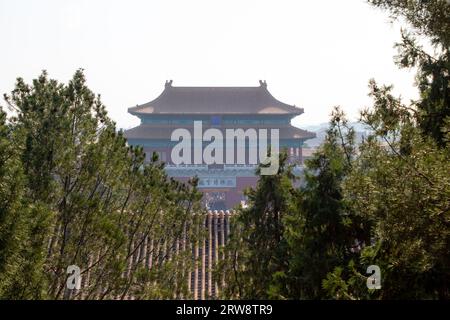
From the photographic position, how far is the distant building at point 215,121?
36.7 meters

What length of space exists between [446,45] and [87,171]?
11.6 ft

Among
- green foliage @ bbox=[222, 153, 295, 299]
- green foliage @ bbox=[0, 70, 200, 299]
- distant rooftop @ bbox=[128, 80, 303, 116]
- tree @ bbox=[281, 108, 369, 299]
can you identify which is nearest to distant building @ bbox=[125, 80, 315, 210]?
distant rooftop @ bbox=[128, 80, 303, 116]

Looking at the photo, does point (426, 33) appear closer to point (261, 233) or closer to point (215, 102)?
point (261, 233)

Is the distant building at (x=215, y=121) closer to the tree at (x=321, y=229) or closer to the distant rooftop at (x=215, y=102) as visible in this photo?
the distant rooftop at (x=215, y=102)

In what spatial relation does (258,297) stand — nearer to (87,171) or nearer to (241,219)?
(241,219)

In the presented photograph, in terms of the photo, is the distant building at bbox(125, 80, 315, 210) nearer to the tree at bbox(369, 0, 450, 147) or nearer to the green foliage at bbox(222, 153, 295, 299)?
the green foliage at bbox(222, 153, 295, 299)

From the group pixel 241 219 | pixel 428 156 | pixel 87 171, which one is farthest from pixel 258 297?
pixel 428 156

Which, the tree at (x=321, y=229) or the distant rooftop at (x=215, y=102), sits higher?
the distant rooftop at (x=215, y=102)

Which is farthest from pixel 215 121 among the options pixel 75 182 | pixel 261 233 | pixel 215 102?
pixel 75 182

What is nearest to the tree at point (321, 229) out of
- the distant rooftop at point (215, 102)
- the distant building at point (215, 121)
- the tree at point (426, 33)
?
the tree at point (426, 33)

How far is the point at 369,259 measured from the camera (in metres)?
4.82

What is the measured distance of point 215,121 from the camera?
123 feet
